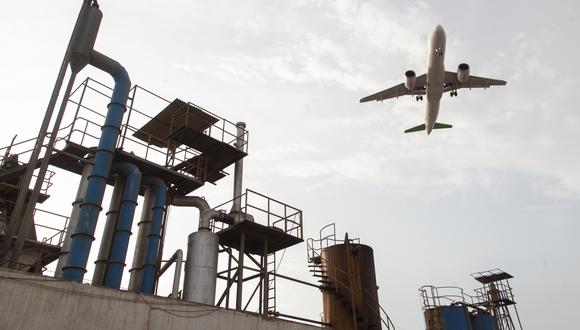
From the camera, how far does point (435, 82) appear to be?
31781 millimetres

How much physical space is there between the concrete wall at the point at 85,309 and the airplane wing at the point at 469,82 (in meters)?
28.1

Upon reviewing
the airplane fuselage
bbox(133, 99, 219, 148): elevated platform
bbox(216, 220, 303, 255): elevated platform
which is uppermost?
the airplane fuselage

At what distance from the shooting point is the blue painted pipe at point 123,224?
15.9 metres

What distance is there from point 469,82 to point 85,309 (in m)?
33.2

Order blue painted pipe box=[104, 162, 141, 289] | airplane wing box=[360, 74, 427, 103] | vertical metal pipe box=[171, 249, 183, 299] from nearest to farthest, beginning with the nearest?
blue painted pipe box=[104, 162, 141, 289]
vertical metal pipe box=[171, 249, 183, 299]
airplane wing box=[360, 74, 427, 103]

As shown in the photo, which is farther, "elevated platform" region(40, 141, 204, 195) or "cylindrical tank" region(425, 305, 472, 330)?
"cylindrical tank" region(425, 305, 472, 330)

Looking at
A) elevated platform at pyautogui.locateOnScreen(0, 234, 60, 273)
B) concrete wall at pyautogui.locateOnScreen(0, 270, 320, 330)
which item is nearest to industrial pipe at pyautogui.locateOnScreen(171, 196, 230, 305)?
concrete wall at pyautogui.locateOnScreen(0, 270, 320, 330)

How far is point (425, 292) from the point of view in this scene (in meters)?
30.5

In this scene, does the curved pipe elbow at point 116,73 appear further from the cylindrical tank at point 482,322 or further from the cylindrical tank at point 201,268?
the cylindrical tank at point 482,322

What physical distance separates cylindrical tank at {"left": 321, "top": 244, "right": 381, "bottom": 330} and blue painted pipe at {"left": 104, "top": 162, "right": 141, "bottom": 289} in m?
9.45

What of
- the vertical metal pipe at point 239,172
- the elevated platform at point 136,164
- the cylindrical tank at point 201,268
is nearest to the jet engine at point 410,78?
the vertical metal pipe at point 239,172

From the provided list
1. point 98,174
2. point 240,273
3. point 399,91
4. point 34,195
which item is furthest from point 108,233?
point 399,91

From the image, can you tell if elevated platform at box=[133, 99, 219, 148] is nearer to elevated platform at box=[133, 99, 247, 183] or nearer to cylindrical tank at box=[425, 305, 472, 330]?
elevated platform at box=[133, 99, 247, 183]

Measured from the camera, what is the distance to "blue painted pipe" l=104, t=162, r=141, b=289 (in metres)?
15.9
